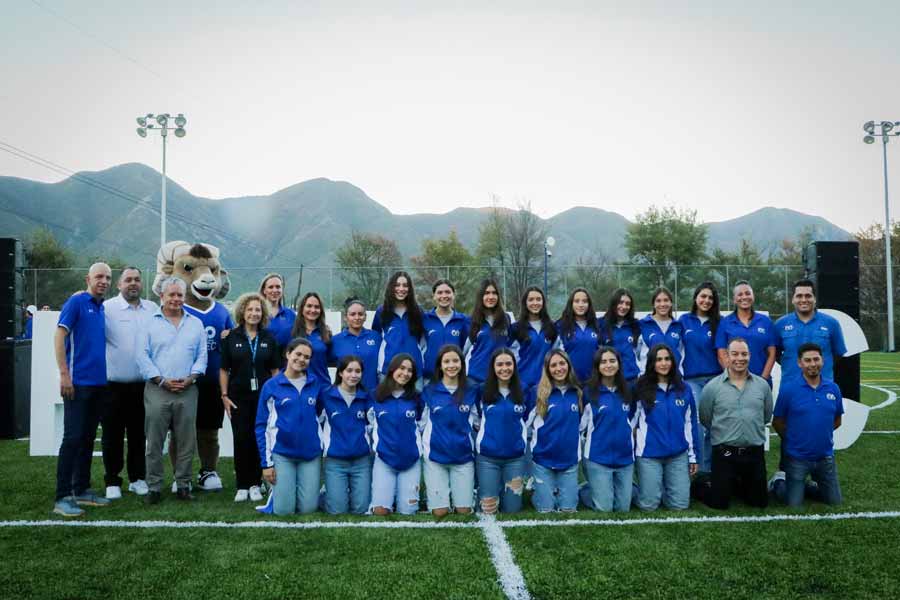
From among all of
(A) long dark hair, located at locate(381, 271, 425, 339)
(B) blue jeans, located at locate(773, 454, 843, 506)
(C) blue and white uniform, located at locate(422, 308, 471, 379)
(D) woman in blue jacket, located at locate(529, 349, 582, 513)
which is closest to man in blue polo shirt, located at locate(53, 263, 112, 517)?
(A) long dark hair, located at locate(381, 271, 425, 339)

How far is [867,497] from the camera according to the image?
516 centimetres

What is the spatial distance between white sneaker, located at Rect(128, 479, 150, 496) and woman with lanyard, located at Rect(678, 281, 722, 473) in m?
4.64

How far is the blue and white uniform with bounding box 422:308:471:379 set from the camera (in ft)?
18.4

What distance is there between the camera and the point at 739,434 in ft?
16.2

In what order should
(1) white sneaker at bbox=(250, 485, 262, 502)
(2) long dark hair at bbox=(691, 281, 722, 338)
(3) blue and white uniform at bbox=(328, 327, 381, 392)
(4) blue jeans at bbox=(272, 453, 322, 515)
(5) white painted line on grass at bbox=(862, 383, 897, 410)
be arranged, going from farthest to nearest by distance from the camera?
1. (5) white painted line on grass at bbox=(862, 383, 897, 410)
2. (2) long dark hair at bbox=(691, 281, 722, 338)
3. (3) blue and white uniform at bbox=(328, 327, 381, 392)
4. (1) white sneaker at bbox=(250, 485, 262, 502)
5. (4) blue jeans at bbox=(272, 453, 322, 515)

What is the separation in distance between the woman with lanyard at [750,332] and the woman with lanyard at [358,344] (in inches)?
116

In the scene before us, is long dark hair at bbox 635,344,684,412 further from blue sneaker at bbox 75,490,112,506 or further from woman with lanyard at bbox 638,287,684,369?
blue sneaker at bbox 75,490,112,506

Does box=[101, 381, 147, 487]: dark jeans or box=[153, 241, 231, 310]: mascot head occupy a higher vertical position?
box=[153, 241, 231, 310]: mascot head

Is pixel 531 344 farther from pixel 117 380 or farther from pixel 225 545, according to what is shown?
pixel 117 380

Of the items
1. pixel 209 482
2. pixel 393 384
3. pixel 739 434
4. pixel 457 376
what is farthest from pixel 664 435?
pixel 209 482

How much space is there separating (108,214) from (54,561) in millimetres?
173740

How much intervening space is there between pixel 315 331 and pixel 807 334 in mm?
4241

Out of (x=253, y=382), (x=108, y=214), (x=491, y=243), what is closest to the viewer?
(x=253, y=382)

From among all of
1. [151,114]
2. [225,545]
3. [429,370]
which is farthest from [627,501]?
[151,114]
